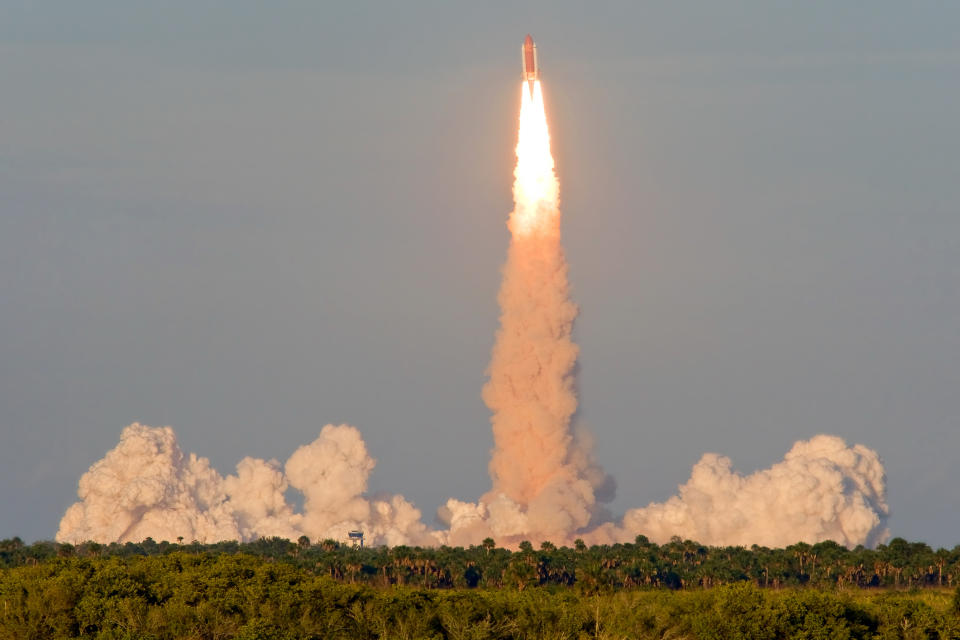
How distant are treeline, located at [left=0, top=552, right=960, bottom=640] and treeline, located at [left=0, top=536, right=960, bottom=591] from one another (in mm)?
26803

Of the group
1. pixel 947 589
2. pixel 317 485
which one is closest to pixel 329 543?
pixel 317 485

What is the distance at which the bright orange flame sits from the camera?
149 metres

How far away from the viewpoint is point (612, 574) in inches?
5640

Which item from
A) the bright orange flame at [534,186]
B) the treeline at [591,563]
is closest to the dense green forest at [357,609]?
the treeline at [591,563]

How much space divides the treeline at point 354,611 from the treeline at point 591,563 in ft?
87.9

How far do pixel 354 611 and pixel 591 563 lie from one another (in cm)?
4131

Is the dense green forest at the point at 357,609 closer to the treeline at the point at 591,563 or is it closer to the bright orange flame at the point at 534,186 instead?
the treeline at the point at 591,563

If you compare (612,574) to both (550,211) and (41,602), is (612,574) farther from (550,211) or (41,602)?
(41,602)

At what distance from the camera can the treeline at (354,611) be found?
102 m

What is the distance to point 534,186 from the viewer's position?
15238cm

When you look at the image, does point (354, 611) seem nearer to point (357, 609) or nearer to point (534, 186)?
point (357, 609)

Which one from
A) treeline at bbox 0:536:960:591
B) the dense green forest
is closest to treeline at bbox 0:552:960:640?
the dense green forest

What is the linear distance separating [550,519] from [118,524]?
3765cm

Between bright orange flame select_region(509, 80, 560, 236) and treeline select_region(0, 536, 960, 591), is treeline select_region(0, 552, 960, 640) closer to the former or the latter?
treeline select_region(0, 536, 960, 591)
